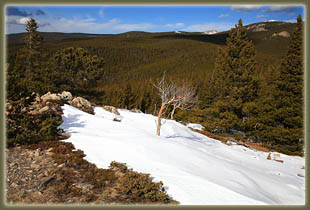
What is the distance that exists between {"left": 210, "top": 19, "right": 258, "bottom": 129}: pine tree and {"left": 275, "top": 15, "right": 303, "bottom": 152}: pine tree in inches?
132

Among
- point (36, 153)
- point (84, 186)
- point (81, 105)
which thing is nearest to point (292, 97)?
point (81, 105)

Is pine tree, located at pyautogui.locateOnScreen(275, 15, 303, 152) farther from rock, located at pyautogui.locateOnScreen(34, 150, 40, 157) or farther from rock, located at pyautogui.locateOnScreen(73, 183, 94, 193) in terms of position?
rock, located at pyautogui.locateOnScreen(34, 150, 40, 157)

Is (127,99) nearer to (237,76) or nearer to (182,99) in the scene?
(237,76)

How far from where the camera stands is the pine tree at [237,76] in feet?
79.6

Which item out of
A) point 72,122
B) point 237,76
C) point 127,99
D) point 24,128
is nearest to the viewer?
point 24,128

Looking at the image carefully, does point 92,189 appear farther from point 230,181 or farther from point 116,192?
point 230,181

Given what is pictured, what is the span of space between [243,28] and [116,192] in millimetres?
24695

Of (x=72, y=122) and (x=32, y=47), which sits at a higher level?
(x=32, y=47)

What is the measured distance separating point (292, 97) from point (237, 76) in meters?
6.26

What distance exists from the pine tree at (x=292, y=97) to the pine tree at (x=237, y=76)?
3340 mm

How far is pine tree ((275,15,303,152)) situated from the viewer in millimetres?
20844

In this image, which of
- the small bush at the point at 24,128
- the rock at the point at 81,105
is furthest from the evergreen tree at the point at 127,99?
the small bush at the point at 24,128

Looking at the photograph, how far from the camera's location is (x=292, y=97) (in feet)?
69.9

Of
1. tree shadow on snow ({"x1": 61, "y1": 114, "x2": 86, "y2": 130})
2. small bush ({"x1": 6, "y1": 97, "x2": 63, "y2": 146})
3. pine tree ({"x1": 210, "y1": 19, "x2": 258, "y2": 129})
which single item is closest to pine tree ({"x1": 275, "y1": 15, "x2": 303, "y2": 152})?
pine tree ({"x1": 210, "y1": 19, "x2": 258, "y2": 129})
